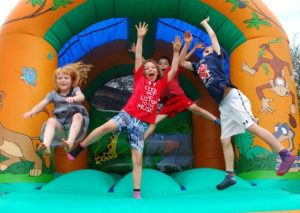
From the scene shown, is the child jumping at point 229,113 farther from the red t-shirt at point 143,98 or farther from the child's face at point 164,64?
the child's face at point 164,64

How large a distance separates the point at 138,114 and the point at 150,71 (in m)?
0.40

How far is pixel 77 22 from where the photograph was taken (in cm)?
390

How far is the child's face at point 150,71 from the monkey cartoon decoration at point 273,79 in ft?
3.38

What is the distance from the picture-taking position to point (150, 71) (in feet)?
10.3

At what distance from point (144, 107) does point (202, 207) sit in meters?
0.98

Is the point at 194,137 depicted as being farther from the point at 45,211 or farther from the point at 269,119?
the point at 45,211

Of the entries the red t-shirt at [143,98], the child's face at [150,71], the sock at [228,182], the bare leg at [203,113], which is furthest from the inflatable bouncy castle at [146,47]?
the child's face at [150,71]

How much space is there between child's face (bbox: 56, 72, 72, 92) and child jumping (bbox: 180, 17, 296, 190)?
1031 mm

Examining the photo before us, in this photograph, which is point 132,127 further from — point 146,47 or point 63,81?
point 146,47

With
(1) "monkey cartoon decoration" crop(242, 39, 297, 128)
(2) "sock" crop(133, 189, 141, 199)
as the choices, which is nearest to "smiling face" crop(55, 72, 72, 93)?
(2) "sock" crop(133, 189, 141, 199)

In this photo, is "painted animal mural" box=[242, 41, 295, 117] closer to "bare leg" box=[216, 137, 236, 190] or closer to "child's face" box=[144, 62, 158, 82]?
"bare leg" box=[216, 137, 236, 190]

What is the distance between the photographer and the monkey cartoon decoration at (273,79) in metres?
3.63

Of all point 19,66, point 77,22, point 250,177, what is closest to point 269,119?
point 250,177

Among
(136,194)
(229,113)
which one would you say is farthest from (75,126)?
(229,113)
